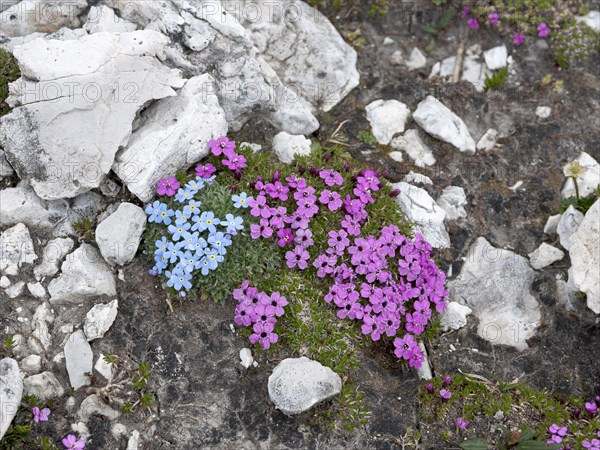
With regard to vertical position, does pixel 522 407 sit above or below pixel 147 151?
below

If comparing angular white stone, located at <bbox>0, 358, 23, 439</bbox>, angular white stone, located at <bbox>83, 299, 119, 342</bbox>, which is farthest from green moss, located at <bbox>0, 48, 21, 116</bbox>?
angular white stone, located at <bbox>0, 358, 23, 439</bbox>

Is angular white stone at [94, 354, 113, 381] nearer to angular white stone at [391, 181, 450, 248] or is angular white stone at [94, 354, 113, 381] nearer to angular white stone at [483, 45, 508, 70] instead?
angular white stone at [391, 181, 450, 248]

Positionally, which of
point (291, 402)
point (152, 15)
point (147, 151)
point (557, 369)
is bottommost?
point (557, 369)

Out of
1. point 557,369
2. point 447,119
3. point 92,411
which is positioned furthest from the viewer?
point 447,119

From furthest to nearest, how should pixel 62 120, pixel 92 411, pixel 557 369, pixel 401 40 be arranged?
1. pixel 401 40
2. pixel 557 369
3. pixel 62 120
4. pixel 92 411

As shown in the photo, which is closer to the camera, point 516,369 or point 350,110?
point 516,369

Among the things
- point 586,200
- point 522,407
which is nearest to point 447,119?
point 586,200

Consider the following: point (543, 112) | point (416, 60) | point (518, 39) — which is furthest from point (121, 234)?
point (518, 39)

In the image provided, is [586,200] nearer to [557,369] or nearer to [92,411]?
[557,369]
